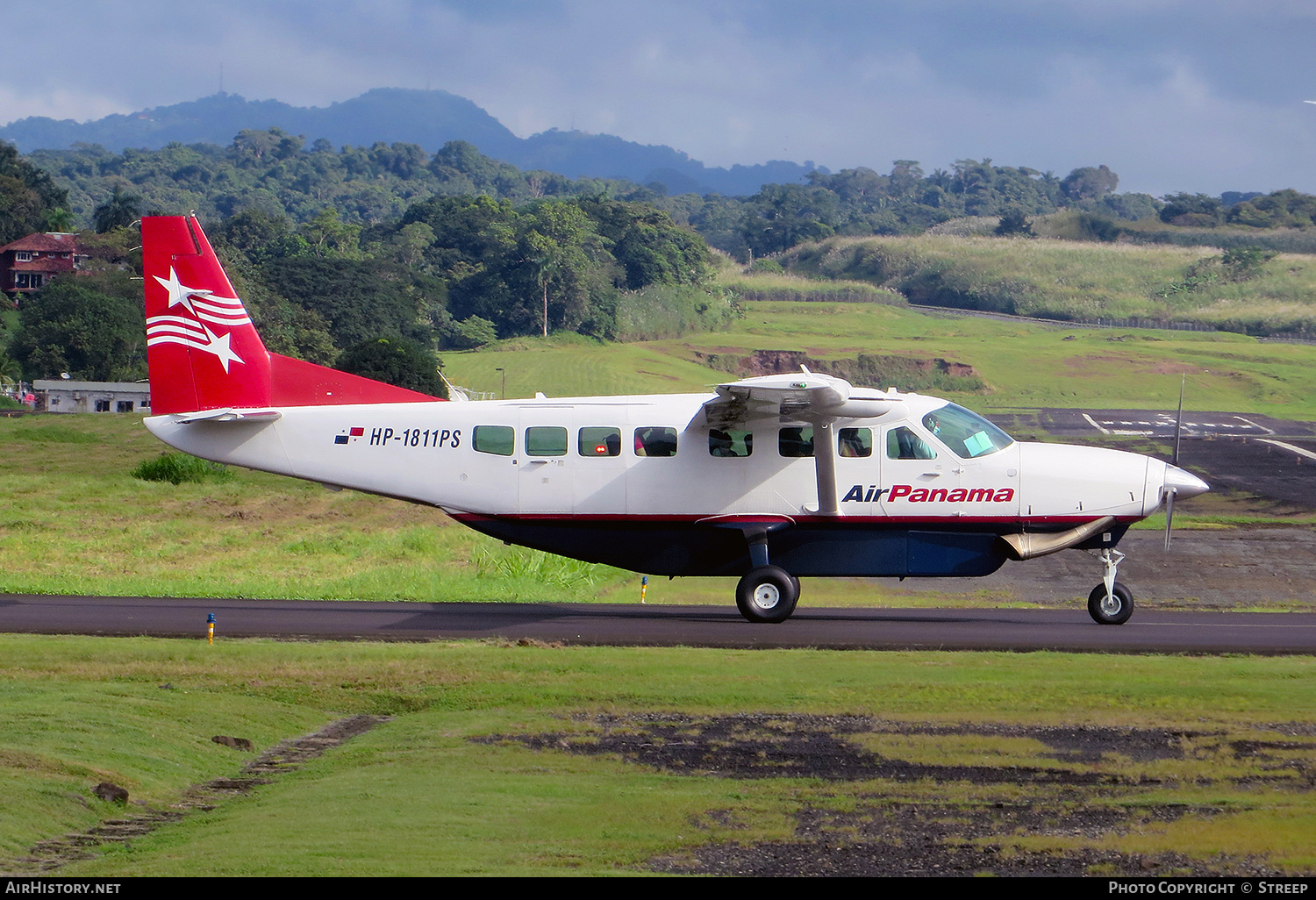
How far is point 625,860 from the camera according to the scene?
8430 millimetres

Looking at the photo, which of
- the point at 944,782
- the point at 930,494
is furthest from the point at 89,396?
the point at 944,782

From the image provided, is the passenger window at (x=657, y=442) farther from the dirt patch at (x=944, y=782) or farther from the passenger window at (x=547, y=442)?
the dirt patch at (x=944, y=782)

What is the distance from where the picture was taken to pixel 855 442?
19109 millimetres

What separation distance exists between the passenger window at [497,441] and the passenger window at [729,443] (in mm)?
2883

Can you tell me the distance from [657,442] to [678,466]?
46 cm

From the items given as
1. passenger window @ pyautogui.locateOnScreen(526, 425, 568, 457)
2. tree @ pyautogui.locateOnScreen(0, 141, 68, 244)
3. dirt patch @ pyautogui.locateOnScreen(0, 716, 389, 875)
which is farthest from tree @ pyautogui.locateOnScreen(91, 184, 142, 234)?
dirt patch @ pyautogui.locateOnScreen(0, 716, 389, 875)

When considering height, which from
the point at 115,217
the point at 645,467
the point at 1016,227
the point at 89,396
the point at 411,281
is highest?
the point at 1016,227

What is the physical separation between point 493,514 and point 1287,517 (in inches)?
1235

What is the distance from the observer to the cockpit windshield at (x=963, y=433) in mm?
19188

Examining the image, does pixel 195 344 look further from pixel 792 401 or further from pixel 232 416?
pixel 792 401

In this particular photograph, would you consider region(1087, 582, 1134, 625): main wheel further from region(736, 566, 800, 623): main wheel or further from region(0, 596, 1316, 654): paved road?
region(736, 566, 800, 623): main wheel

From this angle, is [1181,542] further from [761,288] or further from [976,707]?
[761,288]

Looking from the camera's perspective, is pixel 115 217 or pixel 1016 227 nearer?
pixel 115 217

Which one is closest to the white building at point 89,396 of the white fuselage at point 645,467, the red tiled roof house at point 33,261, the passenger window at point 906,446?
the red tiled roof house at point 33,261
